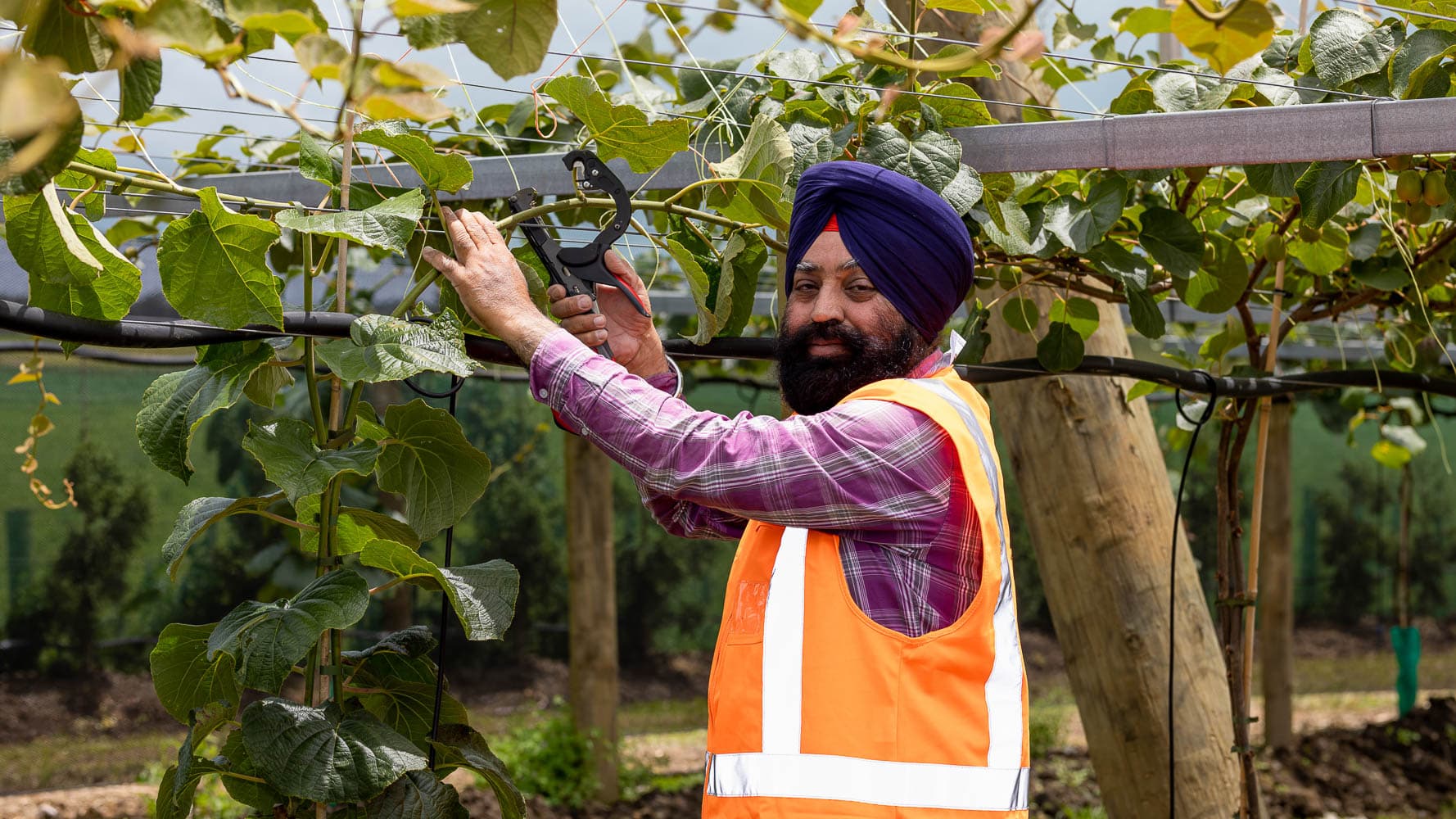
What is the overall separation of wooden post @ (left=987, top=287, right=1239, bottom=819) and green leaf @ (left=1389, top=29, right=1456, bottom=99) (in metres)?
0.88

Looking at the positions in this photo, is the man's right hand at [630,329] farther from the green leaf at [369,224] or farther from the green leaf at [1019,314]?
the green leaf at [1019,314]

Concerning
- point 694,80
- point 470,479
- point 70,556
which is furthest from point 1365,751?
point 70,556

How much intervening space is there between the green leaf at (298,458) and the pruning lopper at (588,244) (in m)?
0.30

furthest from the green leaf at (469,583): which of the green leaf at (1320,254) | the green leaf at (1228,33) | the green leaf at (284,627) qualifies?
the green leaf at (1320,254)

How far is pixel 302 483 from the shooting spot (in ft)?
4.02

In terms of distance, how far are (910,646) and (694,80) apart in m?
1.17

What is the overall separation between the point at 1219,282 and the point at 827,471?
118cm

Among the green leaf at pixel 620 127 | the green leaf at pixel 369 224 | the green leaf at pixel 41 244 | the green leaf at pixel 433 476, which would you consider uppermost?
the green leaf at pixel 620 127

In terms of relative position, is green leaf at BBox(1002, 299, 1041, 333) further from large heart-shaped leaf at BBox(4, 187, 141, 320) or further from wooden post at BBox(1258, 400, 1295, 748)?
wooden post at BBox(1258, 400, 1295, 748)

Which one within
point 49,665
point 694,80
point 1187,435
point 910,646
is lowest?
point 49,665

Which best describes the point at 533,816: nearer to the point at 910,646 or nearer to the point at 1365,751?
the point at 910,646

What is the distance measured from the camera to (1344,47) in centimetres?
166

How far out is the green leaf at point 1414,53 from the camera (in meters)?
1.63

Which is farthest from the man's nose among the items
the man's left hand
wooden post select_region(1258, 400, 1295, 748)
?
wooden post select_region(1258, 400, 1295, 748)
